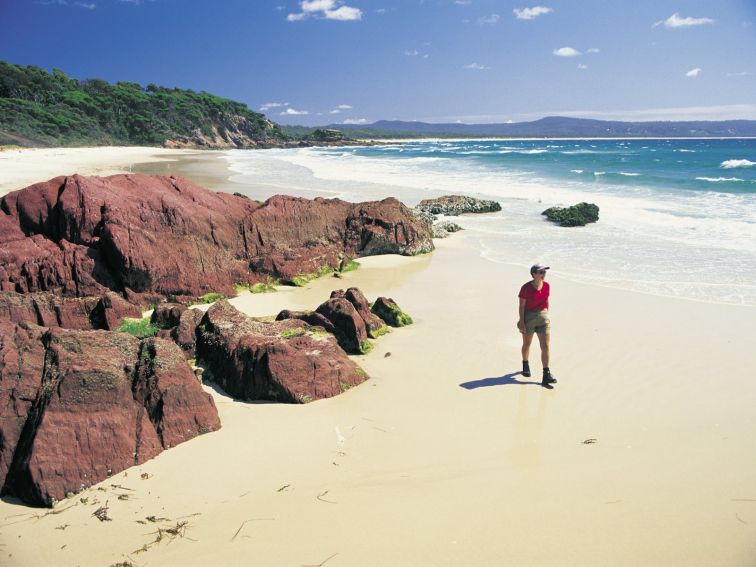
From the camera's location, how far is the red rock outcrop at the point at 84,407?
4.05 meters

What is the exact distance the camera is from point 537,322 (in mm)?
6219

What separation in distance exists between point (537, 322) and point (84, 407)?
461 centimetres

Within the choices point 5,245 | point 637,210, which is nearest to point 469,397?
point 5,245

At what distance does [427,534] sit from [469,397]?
2237 millimetres

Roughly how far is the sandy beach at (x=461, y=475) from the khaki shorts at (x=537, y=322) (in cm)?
58

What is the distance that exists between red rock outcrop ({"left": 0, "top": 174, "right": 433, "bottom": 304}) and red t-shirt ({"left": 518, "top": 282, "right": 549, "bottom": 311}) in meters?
5.24

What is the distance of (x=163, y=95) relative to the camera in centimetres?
8850

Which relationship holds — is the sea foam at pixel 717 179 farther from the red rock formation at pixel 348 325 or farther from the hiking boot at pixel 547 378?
the red rock formation at pixel 348 325

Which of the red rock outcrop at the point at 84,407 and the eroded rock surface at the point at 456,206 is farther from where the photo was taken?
the eroded rock surface at the point at 456,206

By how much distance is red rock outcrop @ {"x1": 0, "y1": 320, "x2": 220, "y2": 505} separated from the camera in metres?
4.05

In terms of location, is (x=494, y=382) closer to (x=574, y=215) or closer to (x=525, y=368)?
(x=525, y=368)

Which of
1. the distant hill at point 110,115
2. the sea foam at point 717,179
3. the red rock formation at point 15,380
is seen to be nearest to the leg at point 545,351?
the red rock formation at point 15,380

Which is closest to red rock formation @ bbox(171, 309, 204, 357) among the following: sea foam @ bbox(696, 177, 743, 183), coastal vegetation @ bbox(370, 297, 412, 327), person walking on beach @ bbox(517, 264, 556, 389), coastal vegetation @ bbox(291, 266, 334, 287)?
coastal vegetation @ bbox(370, 297, 412, 327)

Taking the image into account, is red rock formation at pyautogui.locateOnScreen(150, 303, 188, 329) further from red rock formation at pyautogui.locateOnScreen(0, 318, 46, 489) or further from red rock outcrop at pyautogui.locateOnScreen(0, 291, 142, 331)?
red rock formation at pyautogui.locateOnScreen(0, 318, 46, 489)
